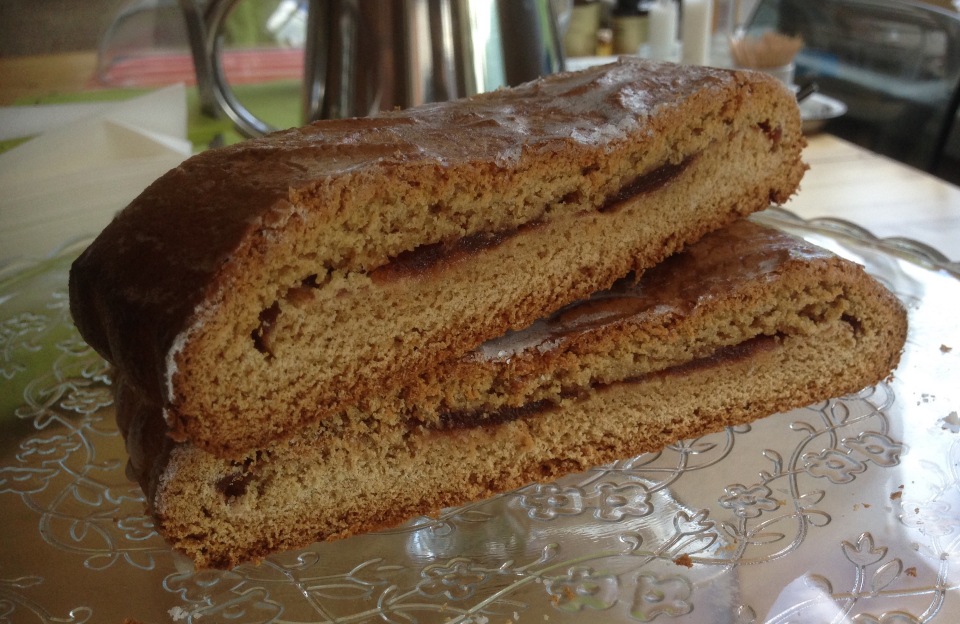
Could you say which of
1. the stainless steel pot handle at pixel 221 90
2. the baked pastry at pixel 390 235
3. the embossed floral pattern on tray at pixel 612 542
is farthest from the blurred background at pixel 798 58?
the embossed floral pattern on tray at pixel 612 542

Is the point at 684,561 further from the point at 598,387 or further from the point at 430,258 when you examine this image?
the point at 430,258

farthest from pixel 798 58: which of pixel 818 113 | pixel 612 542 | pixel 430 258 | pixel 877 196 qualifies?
pixel 612 542

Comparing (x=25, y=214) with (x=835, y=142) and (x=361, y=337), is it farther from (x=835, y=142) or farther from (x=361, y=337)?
(x=835, y=142)

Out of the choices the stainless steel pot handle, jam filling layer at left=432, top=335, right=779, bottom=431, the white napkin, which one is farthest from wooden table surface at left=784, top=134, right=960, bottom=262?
the white napkin

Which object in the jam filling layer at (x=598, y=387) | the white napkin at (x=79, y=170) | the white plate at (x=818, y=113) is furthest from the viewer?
the white plate at (x=818, y=113)

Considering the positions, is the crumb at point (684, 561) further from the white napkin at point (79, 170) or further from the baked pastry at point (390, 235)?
the white napkin at point (79, 170)
